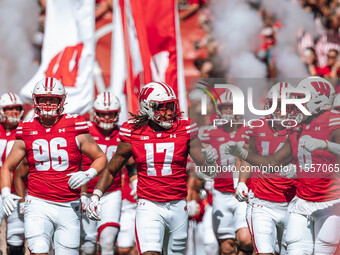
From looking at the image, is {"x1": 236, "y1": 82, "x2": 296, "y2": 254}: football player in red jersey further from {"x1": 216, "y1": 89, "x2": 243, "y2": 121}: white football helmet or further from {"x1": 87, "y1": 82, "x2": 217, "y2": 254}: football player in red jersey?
{"x1": 216, "y1": 89, "x2": 243, "y2": 121}: white football helmet

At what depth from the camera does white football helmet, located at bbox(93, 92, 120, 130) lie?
330 inches

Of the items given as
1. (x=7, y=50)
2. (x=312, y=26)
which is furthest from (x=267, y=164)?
(x=7, y=50)

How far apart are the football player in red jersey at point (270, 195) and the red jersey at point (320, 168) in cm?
29

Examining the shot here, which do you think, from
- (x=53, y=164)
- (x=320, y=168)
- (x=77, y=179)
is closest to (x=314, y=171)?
(x=320, y=168)

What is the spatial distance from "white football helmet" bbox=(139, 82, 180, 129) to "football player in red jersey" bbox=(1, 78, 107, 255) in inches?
26.7

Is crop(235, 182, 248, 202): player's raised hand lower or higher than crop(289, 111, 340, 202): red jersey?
lower

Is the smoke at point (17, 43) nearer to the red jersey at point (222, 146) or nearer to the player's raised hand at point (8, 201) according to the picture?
the red jersey at point (222, 146)

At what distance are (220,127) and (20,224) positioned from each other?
9.33ft

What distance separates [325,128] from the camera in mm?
6785

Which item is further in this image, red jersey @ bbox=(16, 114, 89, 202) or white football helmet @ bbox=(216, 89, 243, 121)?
white football helmet @ bbox=(216, 89, 243, 121)

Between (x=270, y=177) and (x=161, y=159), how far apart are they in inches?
52.0

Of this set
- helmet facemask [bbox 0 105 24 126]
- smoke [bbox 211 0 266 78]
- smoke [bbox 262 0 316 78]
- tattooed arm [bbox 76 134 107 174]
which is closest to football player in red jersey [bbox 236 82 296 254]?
tattooed arm [bbox 76 134 107 174]

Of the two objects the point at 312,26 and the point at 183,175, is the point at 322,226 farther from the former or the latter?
the point at 312,26

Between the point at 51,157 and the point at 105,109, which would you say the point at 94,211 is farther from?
the point at 105,109
